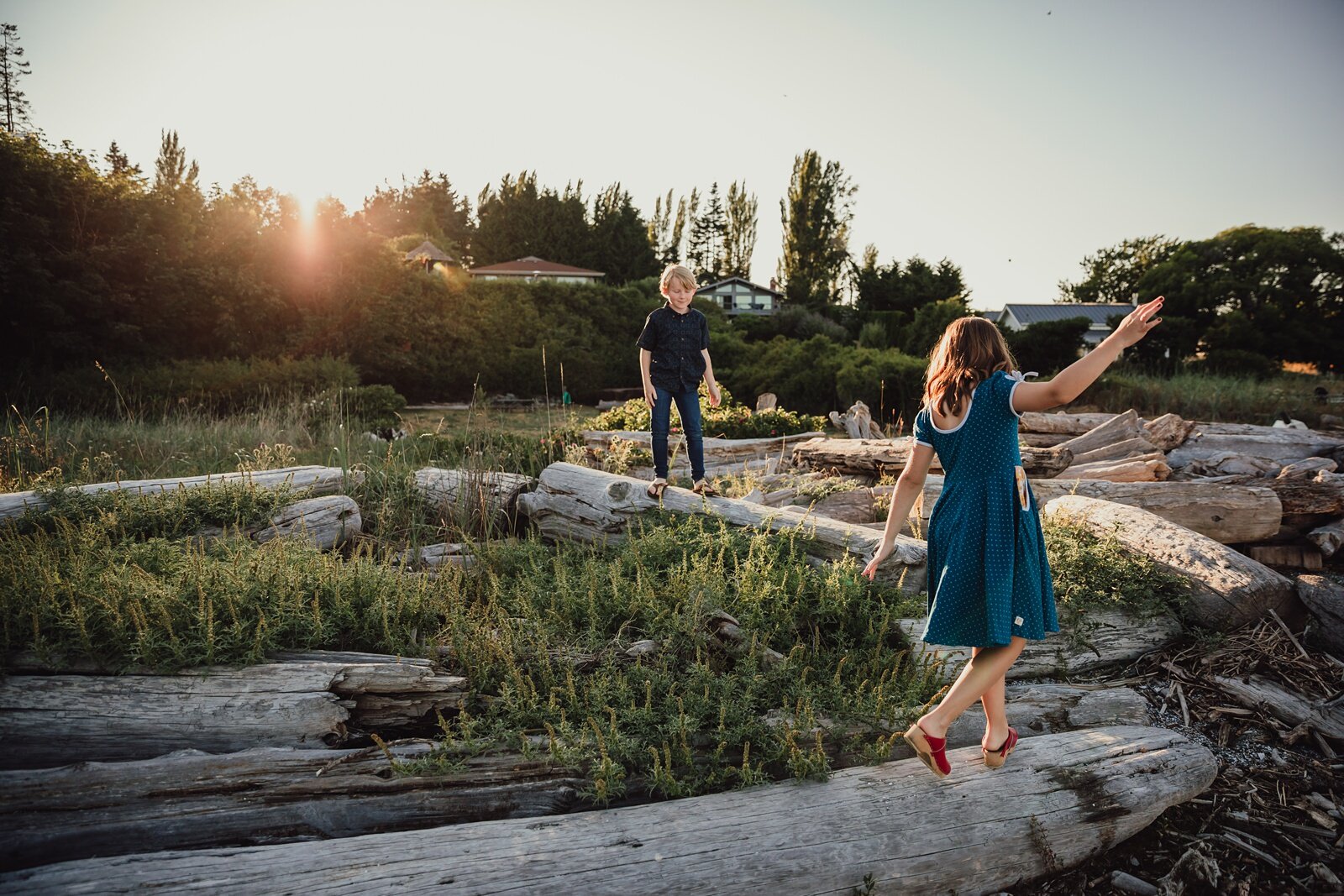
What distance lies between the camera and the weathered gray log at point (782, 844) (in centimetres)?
213

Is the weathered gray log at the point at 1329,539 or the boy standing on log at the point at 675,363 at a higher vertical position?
the boy standing on log at the point at 675,363

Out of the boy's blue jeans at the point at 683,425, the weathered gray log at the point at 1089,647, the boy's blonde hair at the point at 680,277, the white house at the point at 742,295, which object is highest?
the white house at the point at 742,295

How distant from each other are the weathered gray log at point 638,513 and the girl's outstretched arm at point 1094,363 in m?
2.24

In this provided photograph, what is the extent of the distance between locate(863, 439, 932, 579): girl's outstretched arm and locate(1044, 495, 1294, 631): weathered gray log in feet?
8.35

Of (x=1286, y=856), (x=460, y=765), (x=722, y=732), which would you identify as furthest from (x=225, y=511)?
(x=1286, y=856)

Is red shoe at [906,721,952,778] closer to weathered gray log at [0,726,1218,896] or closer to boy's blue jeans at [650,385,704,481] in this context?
weathered gray log at [0,726,1218,896]

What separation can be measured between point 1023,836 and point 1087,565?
2299 millimetres

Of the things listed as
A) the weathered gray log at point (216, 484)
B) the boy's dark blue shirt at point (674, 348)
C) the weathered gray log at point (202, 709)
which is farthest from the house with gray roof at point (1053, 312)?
the weathered gray log at point (202, 709)

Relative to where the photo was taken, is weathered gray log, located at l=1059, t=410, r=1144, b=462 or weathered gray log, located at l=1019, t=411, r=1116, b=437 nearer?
weathered gray log, located at l=1059, t=410, r=1144, b=462

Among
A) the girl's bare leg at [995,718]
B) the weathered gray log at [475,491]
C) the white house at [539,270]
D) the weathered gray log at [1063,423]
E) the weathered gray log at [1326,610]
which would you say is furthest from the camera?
the white house at [539,270]

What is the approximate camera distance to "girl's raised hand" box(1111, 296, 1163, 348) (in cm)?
204

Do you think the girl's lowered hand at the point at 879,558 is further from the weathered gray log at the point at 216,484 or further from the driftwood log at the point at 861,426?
the driftwood log at the point at 861,426

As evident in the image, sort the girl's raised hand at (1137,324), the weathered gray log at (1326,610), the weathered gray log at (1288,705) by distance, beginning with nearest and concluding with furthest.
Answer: the girl's raised hand at (1137,324) → the weathered gray log at (1288,705) → the weathered gray log at (1326,610)

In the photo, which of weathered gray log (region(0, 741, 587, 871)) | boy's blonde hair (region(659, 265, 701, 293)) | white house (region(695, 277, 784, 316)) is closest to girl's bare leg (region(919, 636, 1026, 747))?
weathered gray log (region(0, 741, 587, 871))
